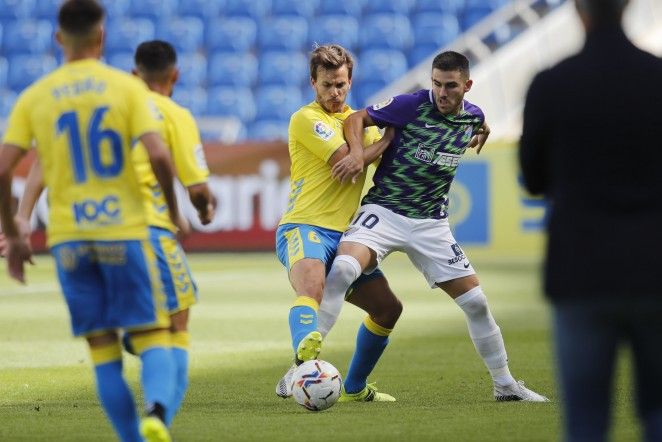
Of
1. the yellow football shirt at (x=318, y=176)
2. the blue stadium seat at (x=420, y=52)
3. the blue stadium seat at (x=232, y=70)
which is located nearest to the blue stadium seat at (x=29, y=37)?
the blue stadium seat at (x=232, y=70)

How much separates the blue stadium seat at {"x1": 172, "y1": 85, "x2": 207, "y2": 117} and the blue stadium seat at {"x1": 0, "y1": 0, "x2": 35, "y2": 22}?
3801 mm

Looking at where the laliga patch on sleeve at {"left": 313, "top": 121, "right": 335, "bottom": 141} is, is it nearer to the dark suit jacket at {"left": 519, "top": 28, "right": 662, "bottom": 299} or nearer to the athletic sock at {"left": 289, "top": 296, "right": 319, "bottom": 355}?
the athletic sock at {"left": 289, "top": 296, "right": 319, "bottom": 355}

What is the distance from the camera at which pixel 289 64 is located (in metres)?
23.4

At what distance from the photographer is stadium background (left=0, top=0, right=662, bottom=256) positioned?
19.6 meters

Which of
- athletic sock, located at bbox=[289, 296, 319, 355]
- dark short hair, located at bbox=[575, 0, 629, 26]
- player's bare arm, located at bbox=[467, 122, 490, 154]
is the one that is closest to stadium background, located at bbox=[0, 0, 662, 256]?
player's bare arm, located at bbox=[467, 122, 490, 154]

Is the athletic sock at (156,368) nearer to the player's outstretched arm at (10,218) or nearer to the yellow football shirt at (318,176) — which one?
the player's outstretched arm at (10,218)

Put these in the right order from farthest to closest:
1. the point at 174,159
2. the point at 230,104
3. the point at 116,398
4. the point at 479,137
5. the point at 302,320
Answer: the point at 230,104, the point at 479,137, the point at 302,320, the point at 174,159, the point at 116,398

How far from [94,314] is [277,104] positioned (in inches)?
700

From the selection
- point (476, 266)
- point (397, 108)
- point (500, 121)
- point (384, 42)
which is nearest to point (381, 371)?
point (397, 108)

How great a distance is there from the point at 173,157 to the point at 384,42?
17.8 metres

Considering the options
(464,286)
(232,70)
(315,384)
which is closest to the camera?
(315,384)

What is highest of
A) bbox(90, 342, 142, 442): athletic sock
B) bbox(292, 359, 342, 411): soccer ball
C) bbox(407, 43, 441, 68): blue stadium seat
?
bbox(407, 43, 441, 68): blue stadium seat

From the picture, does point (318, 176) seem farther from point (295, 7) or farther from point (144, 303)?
point (295, 7)

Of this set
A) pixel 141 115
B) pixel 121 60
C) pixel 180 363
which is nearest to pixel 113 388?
pixel 180 363
